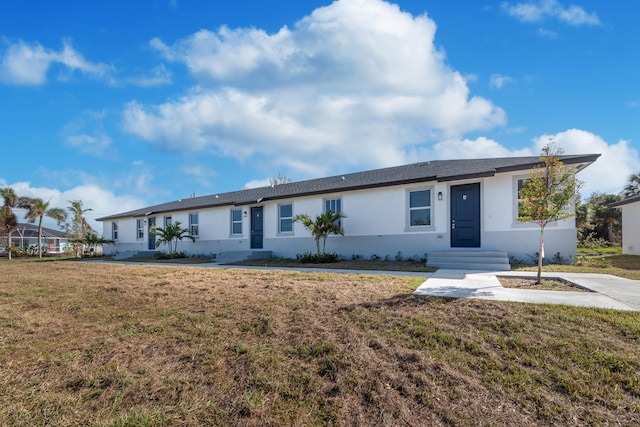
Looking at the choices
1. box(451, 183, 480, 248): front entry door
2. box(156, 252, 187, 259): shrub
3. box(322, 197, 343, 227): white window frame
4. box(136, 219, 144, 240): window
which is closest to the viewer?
box(451, 183, 480, 248): front entry door

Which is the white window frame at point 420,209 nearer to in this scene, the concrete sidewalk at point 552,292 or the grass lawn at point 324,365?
the concrete sidewalk at point 552,292

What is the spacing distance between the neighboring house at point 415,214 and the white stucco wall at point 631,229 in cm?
924

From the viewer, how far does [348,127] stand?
15562 mm

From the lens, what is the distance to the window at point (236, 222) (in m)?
18.1

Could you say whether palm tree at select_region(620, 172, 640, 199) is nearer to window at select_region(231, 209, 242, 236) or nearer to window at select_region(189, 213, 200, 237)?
window at select_region(231, 209, 242, 236)

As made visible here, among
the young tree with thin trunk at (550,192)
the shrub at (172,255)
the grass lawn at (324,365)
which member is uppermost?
the young tree with thin trunk at (550,192)

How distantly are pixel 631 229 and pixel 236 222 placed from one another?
2133cm

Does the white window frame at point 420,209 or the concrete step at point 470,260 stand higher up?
the white window frame at point 420,209

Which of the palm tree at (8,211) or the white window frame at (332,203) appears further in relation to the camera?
the palm tree at (8,211)

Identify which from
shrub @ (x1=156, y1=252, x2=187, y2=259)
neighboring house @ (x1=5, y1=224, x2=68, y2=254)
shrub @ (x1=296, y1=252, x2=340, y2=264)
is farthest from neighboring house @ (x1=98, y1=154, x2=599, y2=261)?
neighboring house @ (x1=5, y1=224, x2=68, y2=254)

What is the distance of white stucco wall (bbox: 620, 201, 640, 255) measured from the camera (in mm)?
15705

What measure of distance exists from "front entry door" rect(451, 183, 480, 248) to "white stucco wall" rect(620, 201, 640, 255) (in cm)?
1095

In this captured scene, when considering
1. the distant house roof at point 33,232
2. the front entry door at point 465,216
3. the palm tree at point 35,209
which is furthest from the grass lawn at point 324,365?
the distant house roof at point 33,232

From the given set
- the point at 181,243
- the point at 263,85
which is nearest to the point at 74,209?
the point at 181,243
